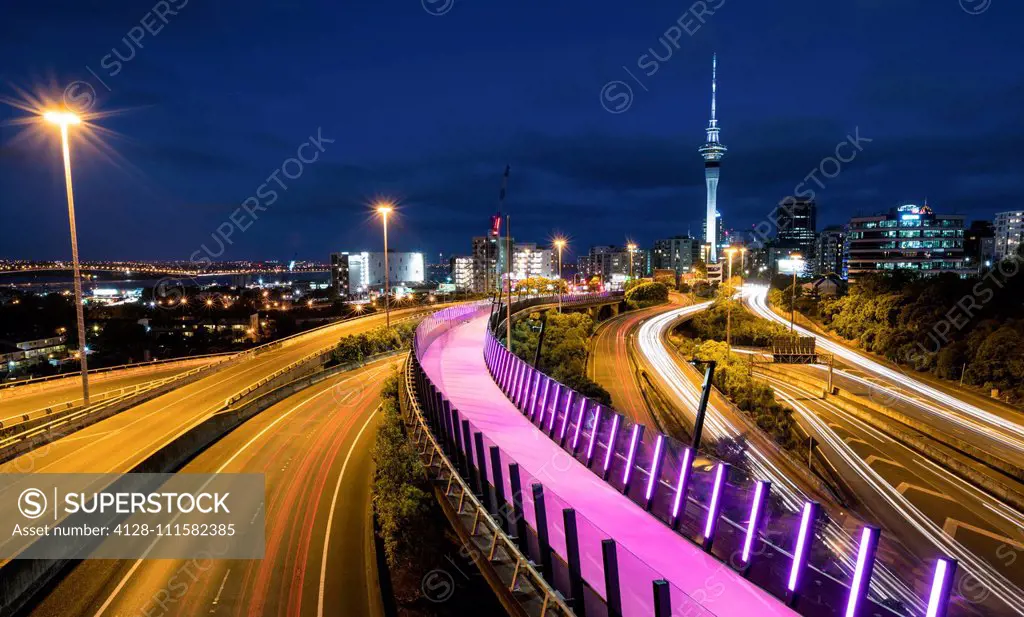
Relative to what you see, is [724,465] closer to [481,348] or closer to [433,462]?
[433,462]

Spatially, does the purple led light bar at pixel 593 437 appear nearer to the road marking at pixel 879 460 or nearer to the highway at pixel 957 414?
the road marking at pixel 879 460

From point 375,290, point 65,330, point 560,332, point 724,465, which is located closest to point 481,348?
point 560,332

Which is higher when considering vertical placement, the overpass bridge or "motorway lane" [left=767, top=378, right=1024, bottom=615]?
the overpass bridge

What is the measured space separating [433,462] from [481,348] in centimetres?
1332

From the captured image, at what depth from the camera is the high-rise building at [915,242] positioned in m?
99.8

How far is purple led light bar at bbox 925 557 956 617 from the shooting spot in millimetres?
4848

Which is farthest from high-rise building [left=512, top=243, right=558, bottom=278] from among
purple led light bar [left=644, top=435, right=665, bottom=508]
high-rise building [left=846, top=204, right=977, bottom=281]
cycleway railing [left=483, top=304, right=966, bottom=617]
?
purple led light bar [left=644, top=435, right=665, bottom=508]

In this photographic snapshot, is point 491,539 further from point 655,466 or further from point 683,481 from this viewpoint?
point 683,481

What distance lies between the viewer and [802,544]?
20.1 feet

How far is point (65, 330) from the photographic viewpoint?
174 feet

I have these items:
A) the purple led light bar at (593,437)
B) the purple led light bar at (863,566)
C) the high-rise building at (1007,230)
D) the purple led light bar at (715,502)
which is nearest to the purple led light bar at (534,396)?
the purple led light bar at (593,437)

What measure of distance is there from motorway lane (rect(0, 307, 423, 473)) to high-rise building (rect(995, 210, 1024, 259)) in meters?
179

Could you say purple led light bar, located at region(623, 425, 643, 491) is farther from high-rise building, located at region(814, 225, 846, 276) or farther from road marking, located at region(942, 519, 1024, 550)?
high-rise building, located at region(814, 225, 846, 276)

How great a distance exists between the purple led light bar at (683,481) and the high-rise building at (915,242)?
108 m
